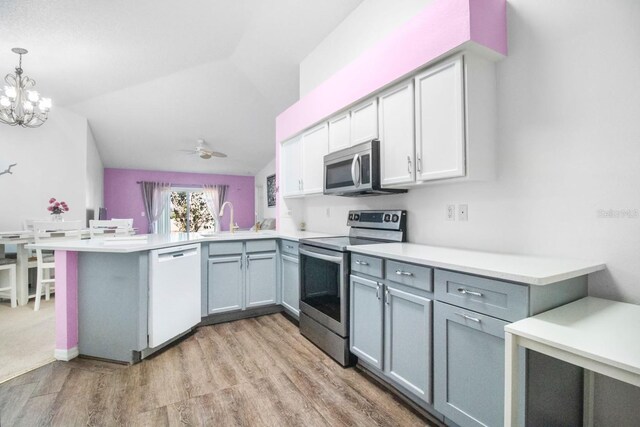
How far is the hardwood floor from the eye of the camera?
5.45 ft

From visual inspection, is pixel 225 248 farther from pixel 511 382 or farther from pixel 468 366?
pixel 511 382

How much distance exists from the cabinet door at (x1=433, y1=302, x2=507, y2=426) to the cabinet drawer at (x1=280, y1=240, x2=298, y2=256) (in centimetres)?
171

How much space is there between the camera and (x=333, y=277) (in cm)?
243

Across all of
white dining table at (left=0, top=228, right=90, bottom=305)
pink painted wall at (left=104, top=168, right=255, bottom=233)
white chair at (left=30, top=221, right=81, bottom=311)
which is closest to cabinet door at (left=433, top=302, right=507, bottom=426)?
white chair at (left=30, top=221, right=81, bottom=311)

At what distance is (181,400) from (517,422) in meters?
1.76

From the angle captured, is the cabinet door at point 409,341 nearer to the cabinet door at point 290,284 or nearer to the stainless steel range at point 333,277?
the stainless steel range at point 333,277

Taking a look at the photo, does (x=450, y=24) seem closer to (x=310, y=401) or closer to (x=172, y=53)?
(x=310, y=401)

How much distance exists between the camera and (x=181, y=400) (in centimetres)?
183

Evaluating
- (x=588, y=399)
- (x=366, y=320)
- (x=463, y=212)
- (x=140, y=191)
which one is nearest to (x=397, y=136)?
(x=463, y=212)

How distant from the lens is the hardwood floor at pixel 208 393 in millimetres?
1662

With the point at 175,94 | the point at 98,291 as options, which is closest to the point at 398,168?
the point at 98,291

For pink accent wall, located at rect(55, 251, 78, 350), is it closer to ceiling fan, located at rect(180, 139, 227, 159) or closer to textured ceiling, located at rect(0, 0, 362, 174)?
textured ceiling, located at rect(0, 0, 362, 174)

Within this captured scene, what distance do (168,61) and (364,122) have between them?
365 cm

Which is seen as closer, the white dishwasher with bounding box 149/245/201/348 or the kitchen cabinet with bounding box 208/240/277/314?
the white dishwasher with bounding box 149/245/201/348
